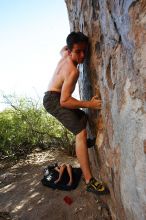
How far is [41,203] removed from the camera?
570 centimetres

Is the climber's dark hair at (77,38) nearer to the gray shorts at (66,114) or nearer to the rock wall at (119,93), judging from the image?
the rock wall at (119,93)

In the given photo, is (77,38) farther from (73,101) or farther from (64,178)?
(64,178)

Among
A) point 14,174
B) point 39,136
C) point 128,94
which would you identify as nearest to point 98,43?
point 128,94

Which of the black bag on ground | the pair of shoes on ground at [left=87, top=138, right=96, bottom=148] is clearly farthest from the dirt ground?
the pair of shoes on ground at [left=87, top=138, right=96, bottom=148]

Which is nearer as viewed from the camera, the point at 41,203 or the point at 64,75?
the point at 64,75

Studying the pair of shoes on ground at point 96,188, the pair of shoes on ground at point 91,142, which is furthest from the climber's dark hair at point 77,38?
the pair of shoes on ground at point 96,188

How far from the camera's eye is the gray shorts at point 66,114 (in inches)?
190

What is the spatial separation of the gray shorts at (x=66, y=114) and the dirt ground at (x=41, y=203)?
1344 mm

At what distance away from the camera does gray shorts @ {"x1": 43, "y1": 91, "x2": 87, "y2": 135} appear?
4.83m

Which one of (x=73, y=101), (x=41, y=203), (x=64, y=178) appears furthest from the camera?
(x=41, y=203)

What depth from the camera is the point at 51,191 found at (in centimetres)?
596

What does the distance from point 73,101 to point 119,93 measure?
1.16 metres

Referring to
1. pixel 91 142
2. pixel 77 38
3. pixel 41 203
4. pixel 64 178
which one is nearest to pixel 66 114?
pixel 91 142

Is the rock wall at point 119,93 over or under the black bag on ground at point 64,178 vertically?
over
